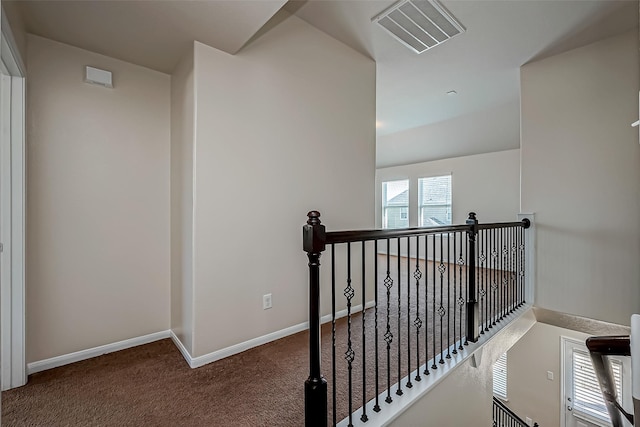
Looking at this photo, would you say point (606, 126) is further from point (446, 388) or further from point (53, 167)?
point (53, 167)

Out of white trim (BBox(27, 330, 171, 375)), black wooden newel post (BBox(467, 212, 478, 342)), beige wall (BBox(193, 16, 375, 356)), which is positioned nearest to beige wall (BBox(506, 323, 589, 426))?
black wooden newel post (BBox(467, 212, 478, 342))

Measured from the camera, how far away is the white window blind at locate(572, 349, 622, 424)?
4109mm

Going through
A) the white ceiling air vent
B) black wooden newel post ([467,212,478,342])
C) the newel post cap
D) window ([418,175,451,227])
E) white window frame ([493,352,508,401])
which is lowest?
white window frame ([493,352,508,401])

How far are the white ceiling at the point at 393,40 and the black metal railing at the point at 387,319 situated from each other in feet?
5.05

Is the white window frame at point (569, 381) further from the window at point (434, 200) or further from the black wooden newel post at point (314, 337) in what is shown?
the black wooden newel post at point (314, 337)

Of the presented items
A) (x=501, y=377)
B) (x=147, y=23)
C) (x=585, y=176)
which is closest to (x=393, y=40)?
(x=147, y=23)

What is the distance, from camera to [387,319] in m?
1.60

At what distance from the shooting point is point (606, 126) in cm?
279

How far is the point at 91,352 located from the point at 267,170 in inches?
74.2

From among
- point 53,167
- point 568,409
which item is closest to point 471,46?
point 53,167

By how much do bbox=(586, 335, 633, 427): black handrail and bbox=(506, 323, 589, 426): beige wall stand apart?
4026 millimetres

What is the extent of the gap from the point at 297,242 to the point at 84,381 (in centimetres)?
168

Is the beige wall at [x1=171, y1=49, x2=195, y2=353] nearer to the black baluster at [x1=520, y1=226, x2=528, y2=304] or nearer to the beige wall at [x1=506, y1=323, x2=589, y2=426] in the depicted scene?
the black baluster at [x1=520, y1=226, x2=528, y2=304]

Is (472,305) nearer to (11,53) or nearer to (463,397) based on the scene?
(463,397)
